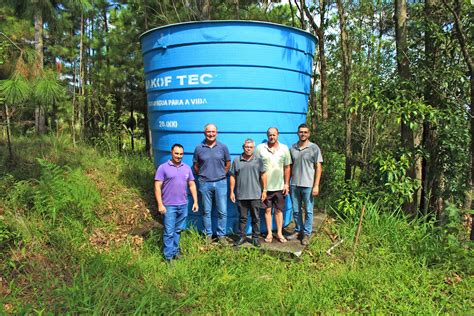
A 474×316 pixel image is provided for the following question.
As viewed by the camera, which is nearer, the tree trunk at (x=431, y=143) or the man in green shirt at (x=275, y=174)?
the man in green shirt at (x=275, y=174)

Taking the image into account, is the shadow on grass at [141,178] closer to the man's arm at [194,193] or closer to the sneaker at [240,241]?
the man's arm at [194,193]

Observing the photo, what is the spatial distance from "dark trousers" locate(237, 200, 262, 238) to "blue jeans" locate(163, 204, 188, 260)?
2.15 ft

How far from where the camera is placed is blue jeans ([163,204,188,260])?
11.9 ft

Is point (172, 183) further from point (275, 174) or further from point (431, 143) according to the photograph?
point (431, 143)

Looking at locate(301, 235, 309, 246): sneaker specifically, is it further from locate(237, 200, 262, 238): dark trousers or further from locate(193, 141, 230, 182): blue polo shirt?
locate(193, 141, 230, 182): blue polo shirt

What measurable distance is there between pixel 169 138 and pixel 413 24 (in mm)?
3700

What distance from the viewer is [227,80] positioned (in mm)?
3855

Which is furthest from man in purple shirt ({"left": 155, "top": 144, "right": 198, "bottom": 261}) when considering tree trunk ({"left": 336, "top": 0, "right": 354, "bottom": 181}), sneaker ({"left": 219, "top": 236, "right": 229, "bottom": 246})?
tree trunk ({"left": 336, "top": 0, "right": 354, "bottom": 181})

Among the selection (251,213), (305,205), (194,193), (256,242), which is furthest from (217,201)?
(305,205)

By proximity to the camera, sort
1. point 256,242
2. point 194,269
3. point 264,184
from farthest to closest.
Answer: point 264,184, point 256,242, point 194,269

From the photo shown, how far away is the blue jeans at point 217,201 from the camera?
3.87 m

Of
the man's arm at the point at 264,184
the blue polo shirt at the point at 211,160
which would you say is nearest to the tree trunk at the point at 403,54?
the man's arm at the point at 264,184

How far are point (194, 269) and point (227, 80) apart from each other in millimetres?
2116

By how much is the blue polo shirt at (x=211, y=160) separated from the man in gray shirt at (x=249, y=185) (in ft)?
0.47
